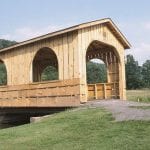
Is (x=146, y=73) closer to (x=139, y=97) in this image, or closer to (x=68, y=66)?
(x=139, y=97)

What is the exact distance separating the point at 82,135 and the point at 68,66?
9.50m

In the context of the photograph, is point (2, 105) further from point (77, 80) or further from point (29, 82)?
point (77, 80)

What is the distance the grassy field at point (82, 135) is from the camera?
1080cm

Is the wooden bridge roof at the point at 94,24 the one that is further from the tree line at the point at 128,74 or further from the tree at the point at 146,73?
the tree at the point at 146,73

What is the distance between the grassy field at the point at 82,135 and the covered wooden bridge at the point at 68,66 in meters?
5.75

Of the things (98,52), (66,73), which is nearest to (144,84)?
(98,52)

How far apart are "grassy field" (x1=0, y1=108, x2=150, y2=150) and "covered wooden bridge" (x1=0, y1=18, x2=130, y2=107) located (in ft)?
18.9

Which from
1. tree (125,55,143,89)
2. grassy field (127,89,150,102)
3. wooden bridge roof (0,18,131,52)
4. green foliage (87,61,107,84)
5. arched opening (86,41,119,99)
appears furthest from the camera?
green foliage (87,61,107,84)

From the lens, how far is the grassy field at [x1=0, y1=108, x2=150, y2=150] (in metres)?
10.8

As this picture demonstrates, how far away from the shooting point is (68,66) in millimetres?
21547

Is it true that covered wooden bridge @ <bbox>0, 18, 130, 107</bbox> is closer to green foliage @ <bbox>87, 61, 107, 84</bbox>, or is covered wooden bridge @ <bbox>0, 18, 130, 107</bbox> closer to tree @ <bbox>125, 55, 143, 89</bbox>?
tree @ <bbox>125, 55, 143, 89</bbox>

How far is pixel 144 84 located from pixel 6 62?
2782 inches

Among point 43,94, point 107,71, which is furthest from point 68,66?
point 107,71

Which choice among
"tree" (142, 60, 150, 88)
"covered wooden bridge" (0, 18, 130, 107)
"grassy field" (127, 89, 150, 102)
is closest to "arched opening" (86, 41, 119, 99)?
"covered wooden bridge" (0, 18, 130, 107)
